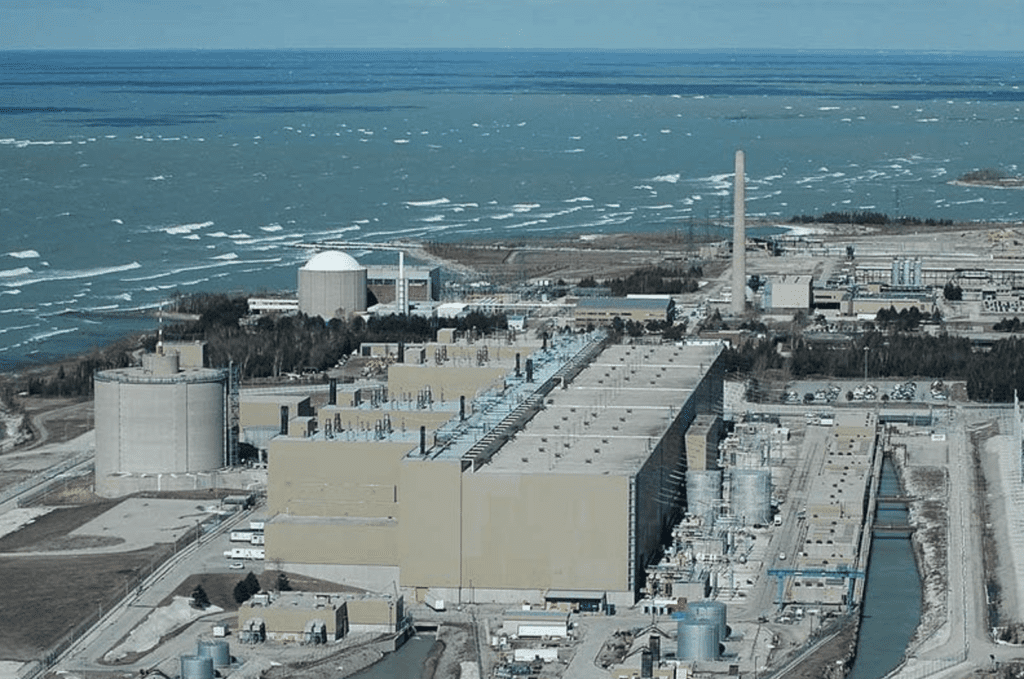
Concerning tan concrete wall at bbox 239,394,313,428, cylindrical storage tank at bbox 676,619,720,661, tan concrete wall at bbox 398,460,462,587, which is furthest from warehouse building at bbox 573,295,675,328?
cylindrical storage tank at bbox 676,619,720,661

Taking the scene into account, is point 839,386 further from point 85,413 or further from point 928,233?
point 928,233

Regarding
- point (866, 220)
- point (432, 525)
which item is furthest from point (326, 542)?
point (866, 220)

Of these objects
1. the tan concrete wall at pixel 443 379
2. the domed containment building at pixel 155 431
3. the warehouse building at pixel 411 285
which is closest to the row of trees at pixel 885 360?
the warehouse building at pixel 411 285

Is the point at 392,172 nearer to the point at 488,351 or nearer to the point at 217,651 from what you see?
the point at 488,351

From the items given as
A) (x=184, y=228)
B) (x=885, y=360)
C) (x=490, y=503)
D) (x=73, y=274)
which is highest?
(x=184, y=228)

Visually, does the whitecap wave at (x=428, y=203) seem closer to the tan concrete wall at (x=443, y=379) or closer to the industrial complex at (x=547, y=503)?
the industrial complex at (x=547, y=503)
